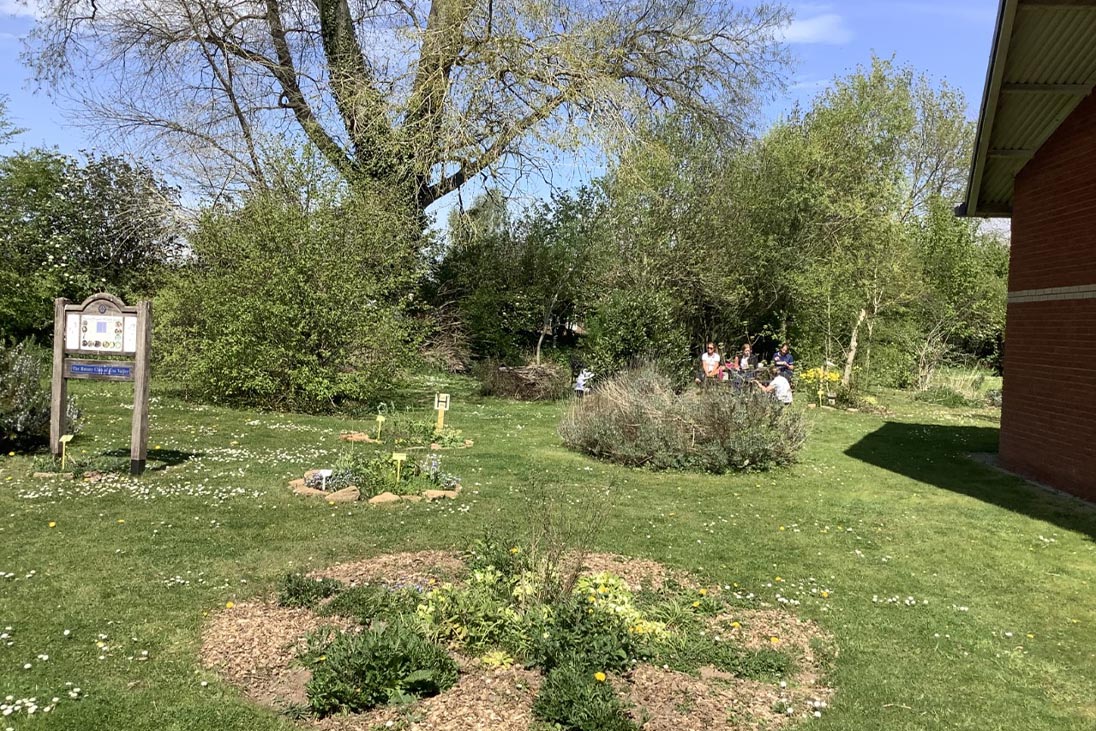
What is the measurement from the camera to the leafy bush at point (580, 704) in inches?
136

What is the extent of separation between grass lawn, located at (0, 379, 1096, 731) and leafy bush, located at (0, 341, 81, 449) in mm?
459

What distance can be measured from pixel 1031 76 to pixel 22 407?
13.7m

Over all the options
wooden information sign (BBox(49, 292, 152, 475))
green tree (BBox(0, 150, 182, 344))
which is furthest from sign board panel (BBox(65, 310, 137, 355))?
green tree (BBox(0, 150, 182, 344))

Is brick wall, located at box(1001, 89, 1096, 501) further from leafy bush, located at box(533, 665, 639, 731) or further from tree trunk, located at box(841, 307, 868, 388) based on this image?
tree trunk, located at box(841, 307, 868, 388)

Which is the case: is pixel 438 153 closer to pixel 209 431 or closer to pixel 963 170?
pixel 209 431

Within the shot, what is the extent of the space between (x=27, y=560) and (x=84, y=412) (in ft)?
26.0

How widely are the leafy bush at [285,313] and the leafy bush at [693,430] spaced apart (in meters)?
5.52

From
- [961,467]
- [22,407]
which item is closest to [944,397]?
[961,467]

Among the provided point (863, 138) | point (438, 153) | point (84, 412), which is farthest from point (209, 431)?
point (863, 138)

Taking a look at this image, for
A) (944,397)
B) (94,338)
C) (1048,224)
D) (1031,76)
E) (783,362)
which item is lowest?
(944,397)

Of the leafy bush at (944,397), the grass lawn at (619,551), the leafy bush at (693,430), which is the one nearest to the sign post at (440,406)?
the grass lawn at (619,551)

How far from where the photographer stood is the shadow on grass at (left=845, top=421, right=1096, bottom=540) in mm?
8926

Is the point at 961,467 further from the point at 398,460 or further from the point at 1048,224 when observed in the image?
the point at 398,460

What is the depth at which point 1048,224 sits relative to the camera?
10.6 metres
